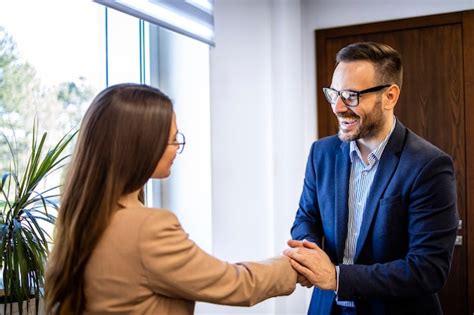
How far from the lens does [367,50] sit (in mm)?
1607

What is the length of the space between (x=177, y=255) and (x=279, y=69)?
2.08 meters

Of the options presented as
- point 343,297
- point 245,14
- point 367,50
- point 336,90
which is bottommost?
point 343,297

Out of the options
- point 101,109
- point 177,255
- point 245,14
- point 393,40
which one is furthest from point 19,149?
point 393,40

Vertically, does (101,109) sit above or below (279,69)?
below

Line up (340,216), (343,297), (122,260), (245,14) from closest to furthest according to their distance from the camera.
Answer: (122,260)
(343,297)
(340,216)
(245,14)

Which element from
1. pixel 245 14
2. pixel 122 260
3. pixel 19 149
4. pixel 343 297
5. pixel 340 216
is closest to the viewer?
pixel 122 260

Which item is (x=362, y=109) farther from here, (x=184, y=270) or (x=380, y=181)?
(x=184, y=270)

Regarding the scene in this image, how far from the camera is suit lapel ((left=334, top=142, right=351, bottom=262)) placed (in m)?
1.58

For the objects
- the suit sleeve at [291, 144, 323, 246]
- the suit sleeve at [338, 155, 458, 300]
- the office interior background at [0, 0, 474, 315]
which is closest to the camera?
the suit sleeve at [338, 155, 458, 300]

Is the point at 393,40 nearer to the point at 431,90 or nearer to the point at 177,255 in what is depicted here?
the point at 431,90

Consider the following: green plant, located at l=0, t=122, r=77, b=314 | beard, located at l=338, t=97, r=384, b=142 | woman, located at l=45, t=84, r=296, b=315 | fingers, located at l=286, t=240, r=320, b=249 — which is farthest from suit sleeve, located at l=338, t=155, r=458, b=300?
green plant, located at l=0, t=122, r=77, b=314

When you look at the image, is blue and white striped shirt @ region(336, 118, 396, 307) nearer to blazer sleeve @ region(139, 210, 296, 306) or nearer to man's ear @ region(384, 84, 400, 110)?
man's ear @ region(384, 84, 400, 110)

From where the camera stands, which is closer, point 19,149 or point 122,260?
point 122,260

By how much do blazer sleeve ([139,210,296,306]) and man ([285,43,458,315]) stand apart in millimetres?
366
